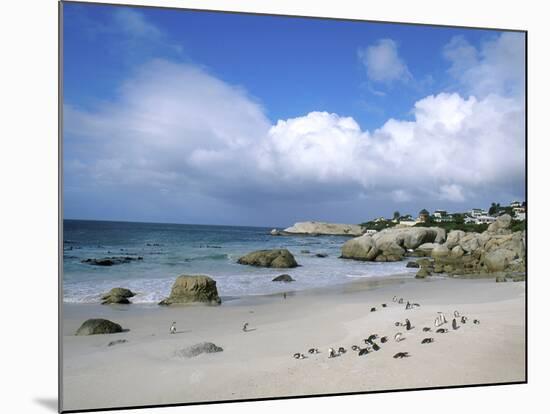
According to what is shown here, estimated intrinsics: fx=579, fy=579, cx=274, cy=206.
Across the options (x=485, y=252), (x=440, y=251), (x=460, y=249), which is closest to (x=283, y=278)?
(x=440, y=251)

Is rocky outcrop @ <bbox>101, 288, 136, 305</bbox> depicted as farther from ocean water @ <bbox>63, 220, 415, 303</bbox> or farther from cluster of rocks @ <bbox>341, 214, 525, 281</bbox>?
cluster of rocks @ <bbox>341, 214, 525, 281</bbox>

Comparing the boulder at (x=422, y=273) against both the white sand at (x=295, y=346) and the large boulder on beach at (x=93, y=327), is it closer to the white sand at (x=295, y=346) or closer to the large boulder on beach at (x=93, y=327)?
the white sand at (x=295, y=346)

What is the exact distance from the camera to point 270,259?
14.6ft

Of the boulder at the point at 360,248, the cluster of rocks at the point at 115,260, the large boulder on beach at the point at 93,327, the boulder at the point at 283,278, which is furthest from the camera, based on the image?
the boulder at the point at 360,248

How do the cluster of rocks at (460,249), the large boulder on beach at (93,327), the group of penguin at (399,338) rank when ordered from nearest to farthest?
the large boulder on beach at (93,327) < the group of penguin at (399,338) < the cluster of rocks at (460,249)

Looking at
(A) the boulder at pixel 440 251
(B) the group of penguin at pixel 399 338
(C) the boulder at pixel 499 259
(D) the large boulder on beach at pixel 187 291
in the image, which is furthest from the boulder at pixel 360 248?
(D) the large boulder on beach at pixel 187 291

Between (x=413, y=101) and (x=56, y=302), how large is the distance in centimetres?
314

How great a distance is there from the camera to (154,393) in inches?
159

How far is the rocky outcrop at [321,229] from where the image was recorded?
4.50 metres

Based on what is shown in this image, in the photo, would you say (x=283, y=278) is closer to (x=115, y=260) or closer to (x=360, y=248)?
(x=360, y=248)

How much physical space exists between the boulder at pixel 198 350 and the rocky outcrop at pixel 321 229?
0.96 meters

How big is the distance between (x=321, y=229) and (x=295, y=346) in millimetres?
911

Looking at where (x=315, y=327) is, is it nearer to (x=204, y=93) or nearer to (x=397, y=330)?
(x=397, y=330)

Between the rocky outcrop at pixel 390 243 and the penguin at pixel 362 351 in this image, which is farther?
the rocky outcrop at pixel 390 243
